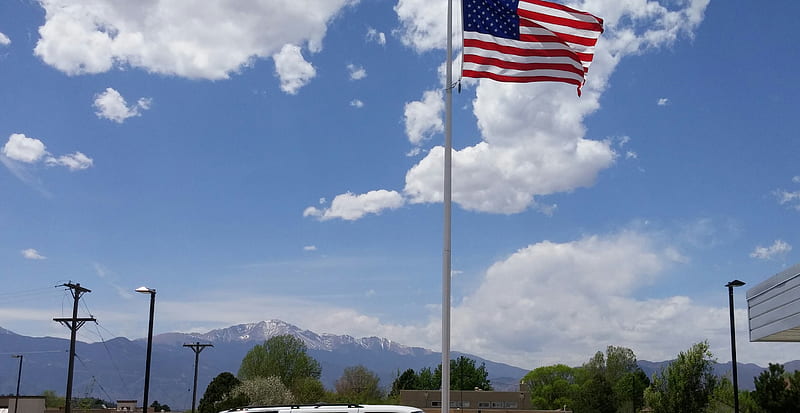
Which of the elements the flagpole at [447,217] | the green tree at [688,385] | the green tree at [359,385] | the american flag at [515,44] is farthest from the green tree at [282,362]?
the american flag at [515,44]

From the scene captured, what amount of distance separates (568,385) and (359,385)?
3311 cm

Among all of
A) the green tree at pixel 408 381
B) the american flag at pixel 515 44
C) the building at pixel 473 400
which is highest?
the american flag at pixel 515 44

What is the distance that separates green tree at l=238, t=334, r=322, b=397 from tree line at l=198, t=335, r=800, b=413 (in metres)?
0.11

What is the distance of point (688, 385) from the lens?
172 ft

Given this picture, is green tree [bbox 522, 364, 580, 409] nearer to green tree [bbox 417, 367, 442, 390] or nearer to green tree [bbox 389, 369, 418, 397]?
green tree [bbox 417, 367, 442, 390]

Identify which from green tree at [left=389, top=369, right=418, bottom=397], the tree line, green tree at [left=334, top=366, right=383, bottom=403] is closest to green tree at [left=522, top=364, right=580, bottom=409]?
the tree line

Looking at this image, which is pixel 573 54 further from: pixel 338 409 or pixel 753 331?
pixel 753 331

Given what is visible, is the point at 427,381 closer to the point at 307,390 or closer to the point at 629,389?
the point at 629,389

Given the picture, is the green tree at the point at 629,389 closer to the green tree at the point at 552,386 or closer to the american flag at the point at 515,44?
the green tree at the point at 552,386

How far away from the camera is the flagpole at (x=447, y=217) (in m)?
15.7

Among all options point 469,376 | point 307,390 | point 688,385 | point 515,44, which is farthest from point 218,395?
point 469,376

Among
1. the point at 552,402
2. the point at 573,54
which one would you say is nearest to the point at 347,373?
the point at 552,402

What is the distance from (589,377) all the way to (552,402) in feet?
22.6

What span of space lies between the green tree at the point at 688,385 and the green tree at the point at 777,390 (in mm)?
23718
